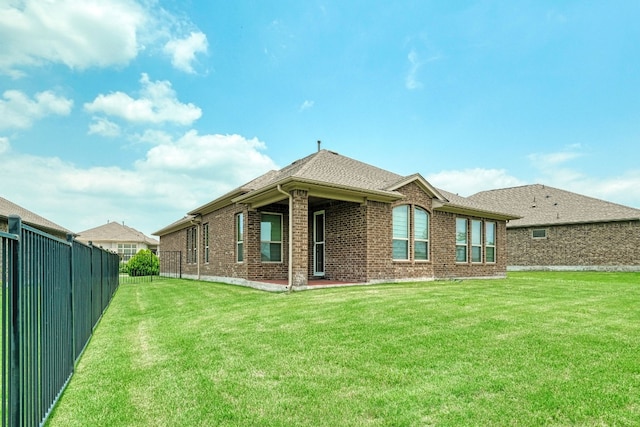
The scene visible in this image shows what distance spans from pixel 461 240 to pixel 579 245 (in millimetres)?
12576

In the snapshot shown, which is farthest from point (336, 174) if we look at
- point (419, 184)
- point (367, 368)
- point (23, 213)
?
point (23, 213)

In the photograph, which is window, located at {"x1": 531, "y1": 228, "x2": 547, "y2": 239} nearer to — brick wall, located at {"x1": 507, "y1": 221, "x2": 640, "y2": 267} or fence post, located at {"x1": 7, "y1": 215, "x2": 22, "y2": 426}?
brick wall, located at {"x1": 507, "y1": 221, "x2": 640, "y2": 267}

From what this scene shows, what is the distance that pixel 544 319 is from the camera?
6.72m

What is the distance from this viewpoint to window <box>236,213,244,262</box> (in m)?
14.1

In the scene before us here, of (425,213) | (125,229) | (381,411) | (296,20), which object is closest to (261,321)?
(381,411)

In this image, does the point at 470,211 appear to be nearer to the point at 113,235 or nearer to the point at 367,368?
the point at 367,368

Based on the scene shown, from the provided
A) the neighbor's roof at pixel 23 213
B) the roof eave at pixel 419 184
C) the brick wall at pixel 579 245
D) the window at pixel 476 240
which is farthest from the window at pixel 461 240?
the neighbor's roof at pixel 23 213

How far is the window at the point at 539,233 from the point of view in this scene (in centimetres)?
2569

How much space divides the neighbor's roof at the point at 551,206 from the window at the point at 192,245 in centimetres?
1556

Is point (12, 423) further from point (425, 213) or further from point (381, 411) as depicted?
point (425, 213)

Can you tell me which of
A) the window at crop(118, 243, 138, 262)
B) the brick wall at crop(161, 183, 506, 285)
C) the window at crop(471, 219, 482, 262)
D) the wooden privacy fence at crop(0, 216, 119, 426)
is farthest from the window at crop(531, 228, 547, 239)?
the window at crop(118, 243, 138, 262)

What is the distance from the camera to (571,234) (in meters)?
24.8

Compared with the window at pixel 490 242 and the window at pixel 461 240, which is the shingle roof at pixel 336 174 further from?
the window at pixel 490 242

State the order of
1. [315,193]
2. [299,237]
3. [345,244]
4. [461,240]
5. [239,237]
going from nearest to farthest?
[299,237] → [315,193] → [345,244] → [239,237] → [461,240]
